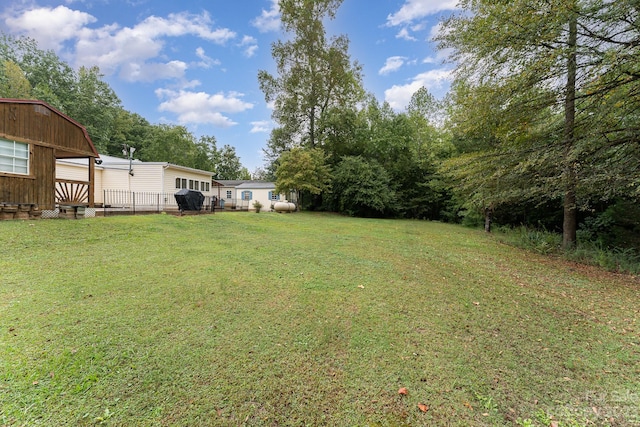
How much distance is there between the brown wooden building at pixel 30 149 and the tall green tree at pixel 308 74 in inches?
621

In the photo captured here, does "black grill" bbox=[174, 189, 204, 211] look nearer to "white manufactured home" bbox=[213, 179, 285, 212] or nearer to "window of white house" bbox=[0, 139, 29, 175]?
"window of white house" bbox=[0, 139, 29, 175]

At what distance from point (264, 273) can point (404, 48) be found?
1381cm

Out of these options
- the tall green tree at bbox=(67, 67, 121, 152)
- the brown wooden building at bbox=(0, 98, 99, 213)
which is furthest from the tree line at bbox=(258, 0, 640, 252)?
the tall green tree at bbox=(67, 67, 121, 152)

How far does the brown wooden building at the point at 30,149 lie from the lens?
7344mm

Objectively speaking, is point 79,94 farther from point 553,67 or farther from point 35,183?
point 553,67

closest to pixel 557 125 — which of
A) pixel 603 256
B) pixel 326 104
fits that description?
pixel 603 256

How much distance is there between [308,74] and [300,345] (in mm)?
22746

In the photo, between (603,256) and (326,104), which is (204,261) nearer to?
(603,256)

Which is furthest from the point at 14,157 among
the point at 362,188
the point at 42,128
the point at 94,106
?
the point at 94,106

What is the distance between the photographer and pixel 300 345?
2613 millimetres

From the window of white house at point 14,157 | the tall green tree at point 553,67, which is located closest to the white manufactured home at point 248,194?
the window of white house at point 14,157

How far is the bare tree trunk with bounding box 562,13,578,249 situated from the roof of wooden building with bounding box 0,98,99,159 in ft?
44.8

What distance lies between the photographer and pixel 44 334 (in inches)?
97.8

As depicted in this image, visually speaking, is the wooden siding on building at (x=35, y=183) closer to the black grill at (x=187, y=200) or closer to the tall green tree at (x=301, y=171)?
the black grill at (x=187, y=200)
